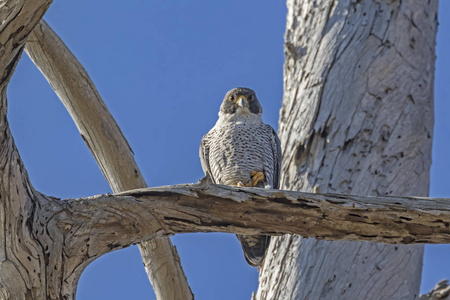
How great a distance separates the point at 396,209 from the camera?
303 cm

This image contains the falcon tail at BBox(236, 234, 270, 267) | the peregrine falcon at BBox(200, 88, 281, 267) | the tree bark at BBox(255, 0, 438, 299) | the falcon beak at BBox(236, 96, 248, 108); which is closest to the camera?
the tree bark at BBox(255, 0, 438, 299)

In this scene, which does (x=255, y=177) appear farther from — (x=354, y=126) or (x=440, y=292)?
(x=440, y=292)

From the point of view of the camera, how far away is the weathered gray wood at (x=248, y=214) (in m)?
3.01

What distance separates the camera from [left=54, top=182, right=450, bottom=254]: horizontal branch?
Result: 9.89ft

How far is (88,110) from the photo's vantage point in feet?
14.8

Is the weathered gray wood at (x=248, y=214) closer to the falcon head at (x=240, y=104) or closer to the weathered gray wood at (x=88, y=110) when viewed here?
the weathered gray wood at (x=88, y=110)

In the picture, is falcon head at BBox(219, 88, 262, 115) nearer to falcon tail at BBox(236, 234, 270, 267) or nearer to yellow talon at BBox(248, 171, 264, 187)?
yellow talon at BBox(248, 171, 264, 187)

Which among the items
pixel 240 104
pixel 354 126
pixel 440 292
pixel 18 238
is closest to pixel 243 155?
pixel 240 104

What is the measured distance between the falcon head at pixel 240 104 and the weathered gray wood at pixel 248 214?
3.21 m

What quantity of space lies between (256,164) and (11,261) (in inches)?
123

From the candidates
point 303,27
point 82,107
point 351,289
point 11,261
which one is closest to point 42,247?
point 11,261

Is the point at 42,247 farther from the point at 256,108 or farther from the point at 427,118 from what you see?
the point at 256,108

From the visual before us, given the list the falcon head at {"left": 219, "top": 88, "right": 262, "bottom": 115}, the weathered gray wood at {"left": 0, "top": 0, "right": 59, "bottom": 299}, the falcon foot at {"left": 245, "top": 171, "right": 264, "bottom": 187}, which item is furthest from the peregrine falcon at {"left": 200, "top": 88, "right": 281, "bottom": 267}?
the weathered gray wood at {"left": 0, "top": 0, "right": 59, "bottom": 299}

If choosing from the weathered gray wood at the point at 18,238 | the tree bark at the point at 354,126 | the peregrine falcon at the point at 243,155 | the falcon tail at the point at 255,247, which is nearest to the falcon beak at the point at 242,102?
the peregrine falcon at the point at 243,155
